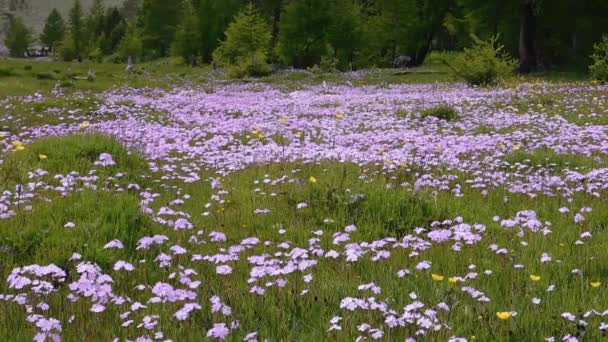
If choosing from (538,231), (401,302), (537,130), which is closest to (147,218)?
(401,302)

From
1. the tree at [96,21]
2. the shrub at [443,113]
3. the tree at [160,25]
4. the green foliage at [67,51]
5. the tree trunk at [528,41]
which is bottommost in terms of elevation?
the shrub at [443,113]

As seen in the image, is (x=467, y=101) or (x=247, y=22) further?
(x=247, y=22)

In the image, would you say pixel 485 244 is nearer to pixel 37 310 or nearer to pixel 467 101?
pixel 37 310

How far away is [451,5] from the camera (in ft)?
185

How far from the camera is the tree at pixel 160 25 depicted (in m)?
93.2

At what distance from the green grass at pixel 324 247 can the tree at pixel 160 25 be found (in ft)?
302

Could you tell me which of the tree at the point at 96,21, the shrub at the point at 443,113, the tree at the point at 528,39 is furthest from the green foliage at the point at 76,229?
the tree at the point at 96,21

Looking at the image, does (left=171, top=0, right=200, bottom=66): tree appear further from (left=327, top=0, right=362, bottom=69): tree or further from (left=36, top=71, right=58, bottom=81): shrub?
(left=36, top=71, right=58, bottom=81): shrub

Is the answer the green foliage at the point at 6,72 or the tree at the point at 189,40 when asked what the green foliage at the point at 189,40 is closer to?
the tree at the point at 189,40

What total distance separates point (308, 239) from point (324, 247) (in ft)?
0.82

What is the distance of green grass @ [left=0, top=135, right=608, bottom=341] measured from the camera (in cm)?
359

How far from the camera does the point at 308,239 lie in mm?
5504

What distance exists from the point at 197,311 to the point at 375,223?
278 cm

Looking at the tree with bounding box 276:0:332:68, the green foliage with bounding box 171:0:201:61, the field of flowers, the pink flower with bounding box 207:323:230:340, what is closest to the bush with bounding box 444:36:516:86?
the field of flowers
